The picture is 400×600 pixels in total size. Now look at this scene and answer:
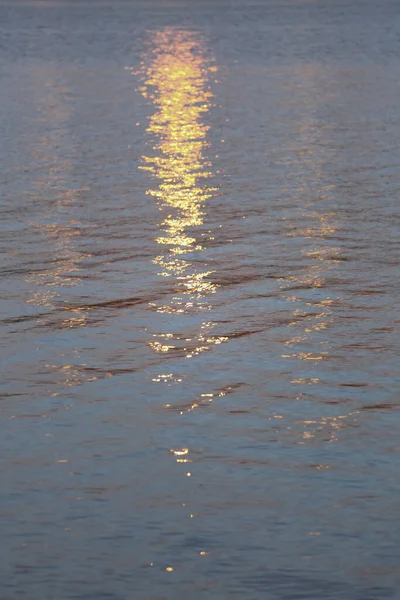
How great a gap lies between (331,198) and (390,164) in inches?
54.9

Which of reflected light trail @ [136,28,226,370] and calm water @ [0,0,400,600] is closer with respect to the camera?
calm water @ [0,0,400,600]

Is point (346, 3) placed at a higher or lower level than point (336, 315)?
lower

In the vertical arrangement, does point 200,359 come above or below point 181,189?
above

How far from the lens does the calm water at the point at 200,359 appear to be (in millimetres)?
3578

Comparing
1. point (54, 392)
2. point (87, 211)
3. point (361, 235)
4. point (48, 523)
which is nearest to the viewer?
point (48, 523)

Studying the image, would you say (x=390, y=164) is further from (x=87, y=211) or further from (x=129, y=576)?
(x=129, y=576)

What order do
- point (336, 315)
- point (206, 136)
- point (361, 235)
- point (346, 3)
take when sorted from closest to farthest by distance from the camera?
point (336, 315) → point (361, 235) → point (206, 136) → point (346, 3)

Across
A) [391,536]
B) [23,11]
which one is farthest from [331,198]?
[23,11]

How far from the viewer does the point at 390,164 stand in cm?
998

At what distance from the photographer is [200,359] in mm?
5273

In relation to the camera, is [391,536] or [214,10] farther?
[214,10]

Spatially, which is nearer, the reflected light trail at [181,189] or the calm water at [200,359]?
the calm water at [200,359]

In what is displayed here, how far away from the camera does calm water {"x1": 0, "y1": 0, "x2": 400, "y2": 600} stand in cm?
358

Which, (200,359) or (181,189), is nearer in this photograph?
(200,359)
